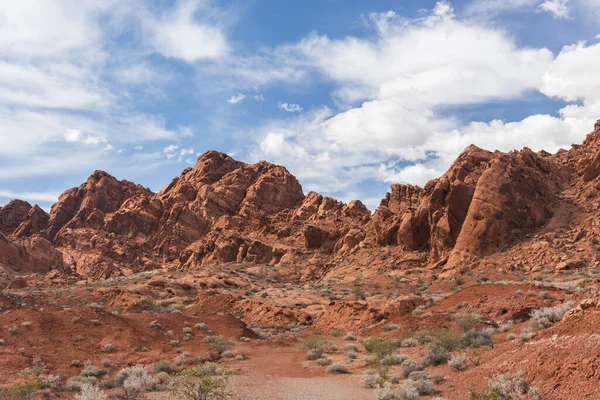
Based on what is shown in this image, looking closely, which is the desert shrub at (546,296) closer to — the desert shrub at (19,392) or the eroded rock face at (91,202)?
the desert shrub at (19,392)

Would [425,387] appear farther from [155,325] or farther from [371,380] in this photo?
[155,325]

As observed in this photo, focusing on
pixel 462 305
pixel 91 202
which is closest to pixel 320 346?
pixel 462 305

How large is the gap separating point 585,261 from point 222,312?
2953 centimetres

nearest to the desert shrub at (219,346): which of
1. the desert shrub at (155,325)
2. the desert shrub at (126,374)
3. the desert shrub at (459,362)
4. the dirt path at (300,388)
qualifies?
the desert shrub at (155,325)

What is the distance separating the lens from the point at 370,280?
43469 millimetres

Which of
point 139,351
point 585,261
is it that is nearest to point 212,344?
point 139,351

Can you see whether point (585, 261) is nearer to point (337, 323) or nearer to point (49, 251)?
point (337, 323)

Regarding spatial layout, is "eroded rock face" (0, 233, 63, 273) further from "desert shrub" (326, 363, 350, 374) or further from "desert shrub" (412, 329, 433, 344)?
"desert shrub" (412, 329, 433, 344)

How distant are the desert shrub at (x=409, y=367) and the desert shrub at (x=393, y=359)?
2.89 feet

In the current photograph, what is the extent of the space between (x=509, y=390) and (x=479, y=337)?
6.97 m

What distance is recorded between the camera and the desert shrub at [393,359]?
16452mm

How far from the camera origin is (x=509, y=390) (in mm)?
10016

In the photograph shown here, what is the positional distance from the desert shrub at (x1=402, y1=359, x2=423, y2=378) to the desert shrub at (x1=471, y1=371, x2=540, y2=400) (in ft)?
14.4

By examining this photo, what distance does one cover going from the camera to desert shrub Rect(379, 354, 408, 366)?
54.0 ft
